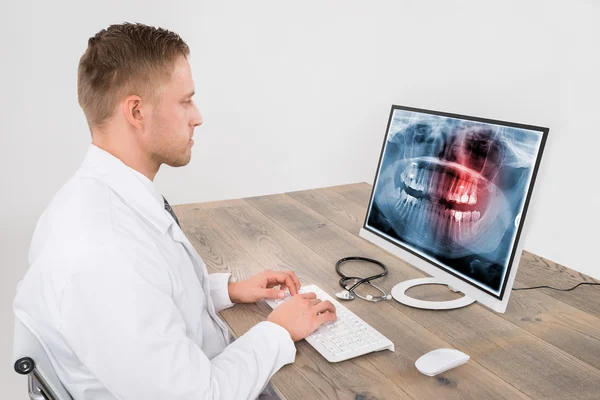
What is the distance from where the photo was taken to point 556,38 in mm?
2572

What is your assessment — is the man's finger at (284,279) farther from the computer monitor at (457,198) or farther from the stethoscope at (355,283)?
the computer monitor at (457,198)

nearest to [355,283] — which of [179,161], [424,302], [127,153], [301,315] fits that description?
[424,302]

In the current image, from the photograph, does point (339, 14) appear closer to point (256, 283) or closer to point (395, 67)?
point (395, 67)

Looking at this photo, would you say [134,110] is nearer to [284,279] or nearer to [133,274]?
[133,274]

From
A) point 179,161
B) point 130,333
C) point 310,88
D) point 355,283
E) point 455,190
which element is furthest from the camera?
point 310,88

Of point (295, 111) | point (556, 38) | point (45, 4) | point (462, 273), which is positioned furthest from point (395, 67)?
point (462, 273)

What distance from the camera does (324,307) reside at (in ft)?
3.77

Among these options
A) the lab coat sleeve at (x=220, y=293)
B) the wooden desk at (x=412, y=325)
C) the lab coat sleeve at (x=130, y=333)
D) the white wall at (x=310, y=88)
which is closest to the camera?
the lab coat sleeve at (x=130, y=333)

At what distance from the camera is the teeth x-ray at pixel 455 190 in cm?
111

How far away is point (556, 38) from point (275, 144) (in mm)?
1667

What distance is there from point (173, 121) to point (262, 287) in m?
0.47

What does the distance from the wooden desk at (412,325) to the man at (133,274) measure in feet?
0.30

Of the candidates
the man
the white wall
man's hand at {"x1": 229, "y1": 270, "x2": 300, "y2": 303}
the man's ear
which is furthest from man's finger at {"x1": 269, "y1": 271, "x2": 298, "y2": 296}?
the white wall

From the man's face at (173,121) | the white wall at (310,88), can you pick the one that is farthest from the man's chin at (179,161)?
the white wall at (310,88)
